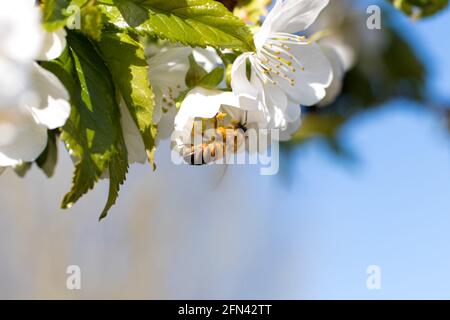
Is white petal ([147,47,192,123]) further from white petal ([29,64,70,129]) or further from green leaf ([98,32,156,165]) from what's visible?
white petal ([29,64,70,129])

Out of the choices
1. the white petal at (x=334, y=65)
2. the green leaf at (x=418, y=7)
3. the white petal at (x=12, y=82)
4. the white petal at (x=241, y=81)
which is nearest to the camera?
the white petal at (x=12, y=82)

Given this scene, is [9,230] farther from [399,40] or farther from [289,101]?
[289,101]

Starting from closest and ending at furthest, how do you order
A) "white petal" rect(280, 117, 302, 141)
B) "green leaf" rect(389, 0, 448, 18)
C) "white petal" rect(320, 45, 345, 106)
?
"white petal" rect(280, 117, 302, 141), "white petal" rect(320, 45, 345, 106), "green leaf" rect(389, 0, 448, 18)

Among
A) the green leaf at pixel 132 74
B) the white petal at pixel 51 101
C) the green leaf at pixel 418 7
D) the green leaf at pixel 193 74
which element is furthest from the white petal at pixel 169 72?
the green leaf at pixel 418 7

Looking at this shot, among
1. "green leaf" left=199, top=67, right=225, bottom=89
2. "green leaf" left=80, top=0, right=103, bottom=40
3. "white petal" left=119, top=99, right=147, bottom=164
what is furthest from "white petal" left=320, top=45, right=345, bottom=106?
"green leaf" left=80, top=0, right=103, bottom=40

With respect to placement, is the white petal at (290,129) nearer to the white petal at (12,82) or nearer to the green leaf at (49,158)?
the green leaf at (49,158)

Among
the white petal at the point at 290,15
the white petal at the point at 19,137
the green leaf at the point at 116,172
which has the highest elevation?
the white petal at the point at 290,15

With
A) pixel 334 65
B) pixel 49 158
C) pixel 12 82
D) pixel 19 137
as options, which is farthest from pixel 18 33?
pixel 334 65

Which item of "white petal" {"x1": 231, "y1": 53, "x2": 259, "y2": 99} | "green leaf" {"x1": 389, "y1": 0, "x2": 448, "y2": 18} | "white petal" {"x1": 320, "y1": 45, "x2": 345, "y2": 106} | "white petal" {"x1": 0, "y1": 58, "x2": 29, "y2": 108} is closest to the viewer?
"white petal" {"x1": 0, "y1": 58, "x2": 29, "y2": 108}

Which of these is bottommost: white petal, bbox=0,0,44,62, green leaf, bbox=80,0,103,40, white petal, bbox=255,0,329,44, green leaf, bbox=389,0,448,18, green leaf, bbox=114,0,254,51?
white petal, bbox=0,0,44,62
